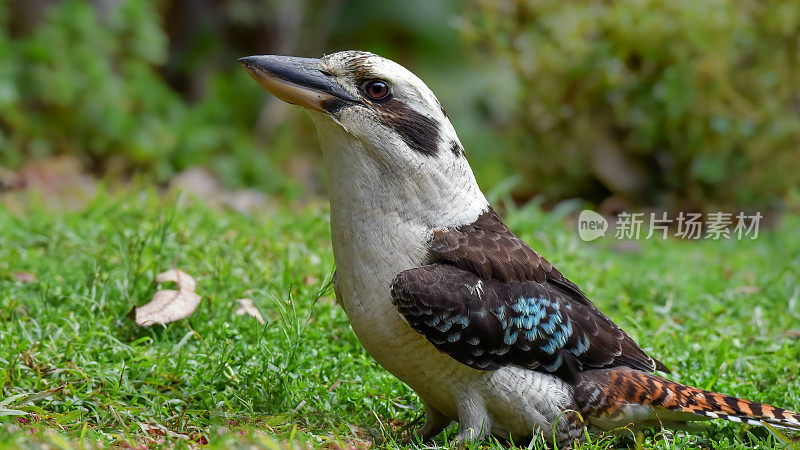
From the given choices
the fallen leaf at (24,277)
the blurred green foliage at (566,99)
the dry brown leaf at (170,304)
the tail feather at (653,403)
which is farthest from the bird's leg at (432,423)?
the blurred green foliage at (566,99)

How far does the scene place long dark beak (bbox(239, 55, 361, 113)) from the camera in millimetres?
3723

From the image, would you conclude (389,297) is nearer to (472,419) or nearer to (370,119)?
(472,419)

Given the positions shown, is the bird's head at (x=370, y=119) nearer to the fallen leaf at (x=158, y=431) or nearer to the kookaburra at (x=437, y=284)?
the kookaburra at (x=437, y=284)

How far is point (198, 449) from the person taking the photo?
3479 millimetres

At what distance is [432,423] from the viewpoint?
13.4 ft

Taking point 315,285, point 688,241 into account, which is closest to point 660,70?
point 688,241

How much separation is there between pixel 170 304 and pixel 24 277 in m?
1.10

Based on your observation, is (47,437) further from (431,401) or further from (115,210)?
(115,210)

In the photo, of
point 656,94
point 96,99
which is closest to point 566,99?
point 656,94

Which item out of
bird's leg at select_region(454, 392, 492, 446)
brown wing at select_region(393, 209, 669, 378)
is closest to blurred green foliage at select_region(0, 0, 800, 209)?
brown wing at select_region(393, 209, 669, 378)

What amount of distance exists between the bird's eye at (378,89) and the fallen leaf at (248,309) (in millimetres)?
1546

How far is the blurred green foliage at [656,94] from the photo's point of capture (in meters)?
9.07

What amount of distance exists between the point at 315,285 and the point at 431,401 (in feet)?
4.76

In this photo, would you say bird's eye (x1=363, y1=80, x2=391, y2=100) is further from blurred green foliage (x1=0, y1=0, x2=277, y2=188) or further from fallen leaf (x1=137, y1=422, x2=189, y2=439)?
blurred green foliage (x1=0, y1=0, x2=277, y2=188)
